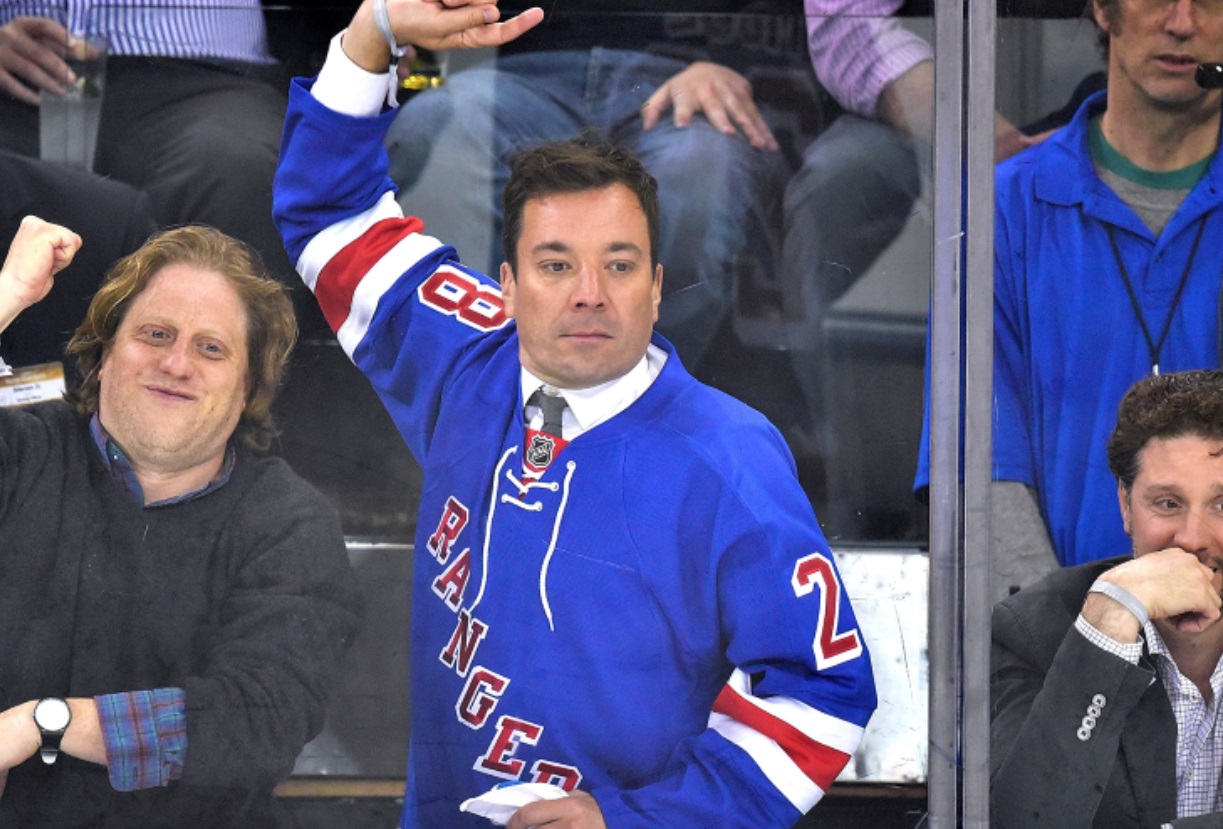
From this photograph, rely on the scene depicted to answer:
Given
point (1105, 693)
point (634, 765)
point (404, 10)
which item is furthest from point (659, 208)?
point (1105, 693)

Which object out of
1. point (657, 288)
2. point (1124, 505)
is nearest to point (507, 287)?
point (657, 288)

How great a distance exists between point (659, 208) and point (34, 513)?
3.87 feet

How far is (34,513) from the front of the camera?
243cm

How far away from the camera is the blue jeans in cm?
250

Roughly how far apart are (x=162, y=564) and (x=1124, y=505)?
1666 mm

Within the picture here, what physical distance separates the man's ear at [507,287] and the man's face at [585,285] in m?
0.01

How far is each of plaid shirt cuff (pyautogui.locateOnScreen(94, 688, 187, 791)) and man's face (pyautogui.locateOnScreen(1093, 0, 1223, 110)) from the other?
1978 mm

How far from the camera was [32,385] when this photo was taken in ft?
8.13

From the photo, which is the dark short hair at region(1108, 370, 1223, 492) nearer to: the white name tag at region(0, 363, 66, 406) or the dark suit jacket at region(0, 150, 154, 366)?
the dark suit jacket at region(0, 150, 154, 366)

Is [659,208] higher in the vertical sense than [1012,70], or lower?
lower

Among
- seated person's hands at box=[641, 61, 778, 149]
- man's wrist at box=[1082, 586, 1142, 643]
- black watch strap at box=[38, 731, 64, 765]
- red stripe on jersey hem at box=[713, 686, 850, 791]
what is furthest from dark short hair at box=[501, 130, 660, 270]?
black watch strap at box=[38, 731, 64, 765]

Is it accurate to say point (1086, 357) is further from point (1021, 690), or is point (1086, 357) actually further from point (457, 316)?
point (457, 316)

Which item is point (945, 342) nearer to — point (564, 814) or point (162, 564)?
point (564, 814)

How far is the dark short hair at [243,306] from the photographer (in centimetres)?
248
